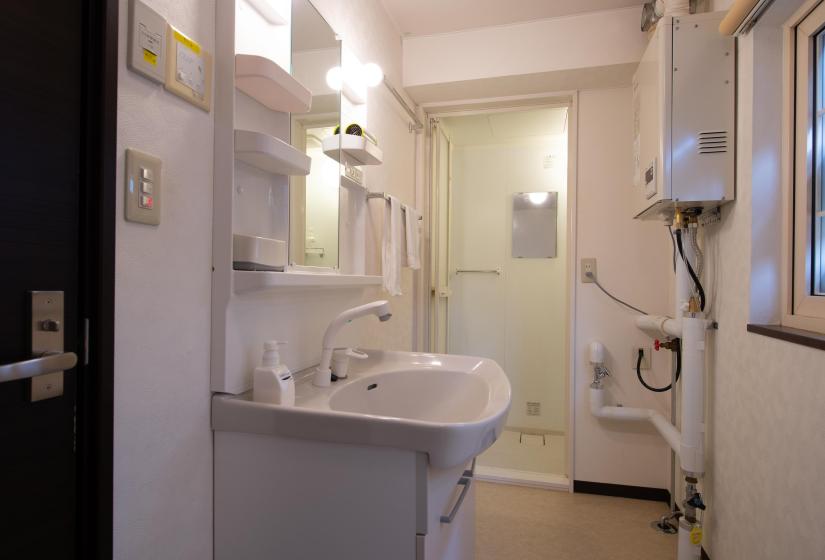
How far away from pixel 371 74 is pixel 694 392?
1699mm

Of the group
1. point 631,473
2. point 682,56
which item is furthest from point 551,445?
point 682,56

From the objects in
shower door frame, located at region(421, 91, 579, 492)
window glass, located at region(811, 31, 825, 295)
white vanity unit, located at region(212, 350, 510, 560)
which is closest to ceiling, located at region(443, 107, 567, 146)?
shower door frame, located at region(421, 91, 579, 492)

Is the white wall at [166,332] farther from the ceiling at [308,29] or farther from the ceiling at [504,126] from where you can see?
the ceiling at [504,126]

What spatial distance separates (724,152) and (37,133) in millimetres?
1771

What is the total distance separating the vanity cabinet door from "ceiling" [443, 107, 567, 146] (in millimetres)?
2273

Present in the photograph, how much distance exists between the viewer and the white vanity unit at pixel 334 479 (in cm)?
81

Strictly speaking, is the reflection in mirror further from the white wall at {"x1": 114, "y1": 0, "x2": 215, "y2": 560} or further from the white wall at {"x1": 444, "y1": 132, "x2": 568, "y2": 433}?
the white wall at {"x1": 114, "y1": 0, "x2": 215, "y2": 560}

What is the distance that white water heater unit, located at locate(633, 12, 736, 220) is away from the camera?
141 centimetres

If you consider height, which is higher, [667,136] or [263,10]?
[263,10]

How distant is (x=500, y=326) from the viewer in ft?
11.1

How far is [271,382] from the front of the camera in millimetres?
933

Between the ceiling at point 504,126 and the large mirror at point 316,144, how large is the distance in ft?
4.95

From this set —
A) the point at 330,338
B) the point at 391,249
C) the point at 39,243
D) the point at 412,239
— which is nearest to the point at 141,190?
the point at 39,243

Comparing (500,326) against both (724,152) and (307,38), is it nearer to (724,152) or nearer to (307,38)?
(724,152)
